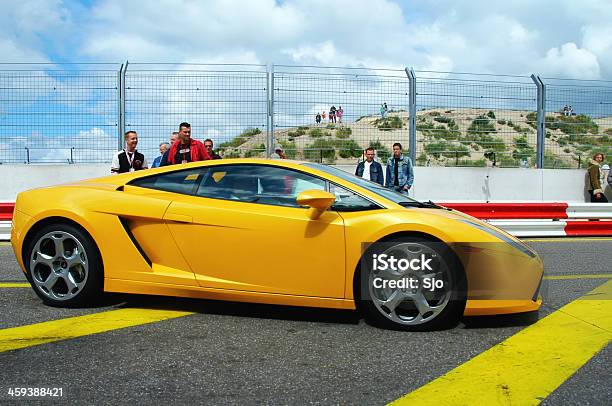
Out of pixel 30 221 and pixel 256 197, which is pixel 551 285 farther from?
pixel 30 221

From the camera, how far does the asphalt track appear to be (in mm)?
2809

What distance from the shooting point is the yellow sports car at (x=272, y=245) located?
3811mm

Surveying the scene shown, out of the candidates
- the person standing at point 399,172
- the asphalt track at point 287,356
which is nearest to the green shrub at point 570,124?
the person standing at point 399,172

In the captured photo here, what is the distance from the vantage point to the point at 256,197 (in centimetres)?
421

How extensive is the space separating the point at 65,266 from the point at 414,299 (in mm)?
2529

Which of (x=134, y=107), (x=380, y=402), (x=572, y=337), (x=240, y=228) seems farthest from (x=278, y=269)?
(x=134, y=107)

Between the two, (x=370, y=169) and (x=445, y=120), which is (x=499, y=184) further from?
(x=370, y=169)

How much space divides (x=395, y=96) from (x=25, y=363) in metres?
9.78

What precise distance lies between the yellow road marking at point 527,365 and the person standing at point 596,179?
9.03 meters

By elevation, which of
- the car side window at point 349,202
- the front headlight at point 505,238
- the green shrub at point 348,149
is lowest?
the front headlight at point 505,238

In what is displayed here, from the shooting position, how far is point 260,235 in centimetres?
400

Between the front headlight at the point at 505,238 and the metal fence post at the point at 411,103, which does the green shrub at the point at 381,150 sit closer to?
the metal fence post at the point at 411,103

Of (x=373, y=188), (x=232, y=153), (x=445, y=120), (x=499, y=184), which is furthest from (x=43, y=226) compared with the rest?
(x=499, y=184)

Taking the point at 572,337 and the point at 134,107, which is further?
the point at 134,107
